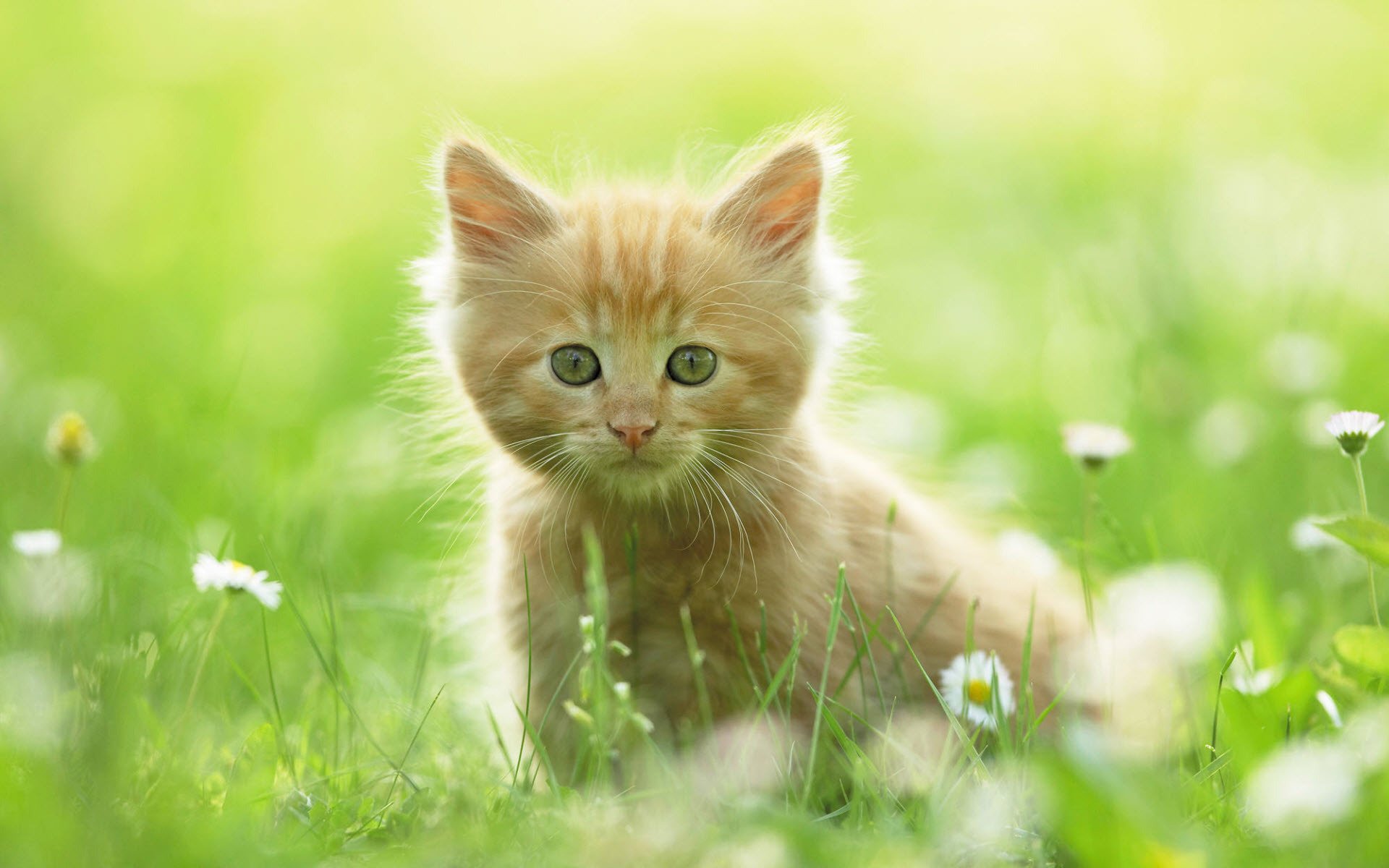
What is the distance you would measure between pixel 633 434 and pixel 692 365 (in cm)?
22

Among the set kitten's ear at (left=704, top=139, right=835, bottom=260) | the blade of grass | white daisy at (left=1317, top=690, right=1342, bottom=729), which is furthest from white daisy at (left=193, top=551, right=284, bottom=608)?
white daisy at (left=1317, top=690, right=1342, bottom=729)

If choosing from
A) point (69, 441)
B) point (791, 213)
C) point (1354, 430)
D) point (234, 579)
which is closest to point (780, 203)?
point (791, 213)

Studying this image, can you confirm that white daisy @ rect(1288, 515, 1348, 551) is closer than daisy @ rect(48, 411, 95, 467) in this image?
No

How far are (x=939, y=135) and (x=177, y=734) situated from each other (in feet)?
17.7

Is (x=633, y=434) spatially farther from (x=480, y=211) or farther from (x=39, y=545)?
(x=39, y=545)

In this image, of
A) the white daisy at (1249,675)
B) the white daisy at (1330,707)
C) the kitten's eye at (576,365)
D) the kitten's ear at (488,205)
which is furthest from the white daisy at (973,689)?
the kitten's ear at (488,205)

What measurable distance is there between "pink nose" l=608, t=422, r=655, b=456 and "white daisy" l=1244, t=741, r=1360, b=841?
1070 millimetres

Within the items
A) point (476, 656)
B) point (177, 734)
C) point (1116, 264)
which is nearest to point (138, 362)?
point (476, 656)

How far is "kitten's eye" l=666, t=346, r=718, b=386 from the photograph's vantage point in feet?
7.57

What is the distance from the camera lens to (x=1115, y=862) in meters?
1.54

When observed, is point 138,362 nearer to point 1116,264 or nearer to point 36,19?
point 1116,264

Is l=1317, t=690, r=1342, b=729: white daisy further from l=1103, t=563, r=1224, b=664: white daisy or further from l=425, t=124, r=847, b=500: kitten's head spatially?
l=425, t=124, r=847, b=500: kitten's head

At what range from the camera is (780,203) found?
8.25 ft

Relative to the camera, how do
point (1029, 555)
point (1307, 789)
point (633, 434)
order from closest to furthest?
point (1307, 789), point (633, 434), point (1029, 555)
